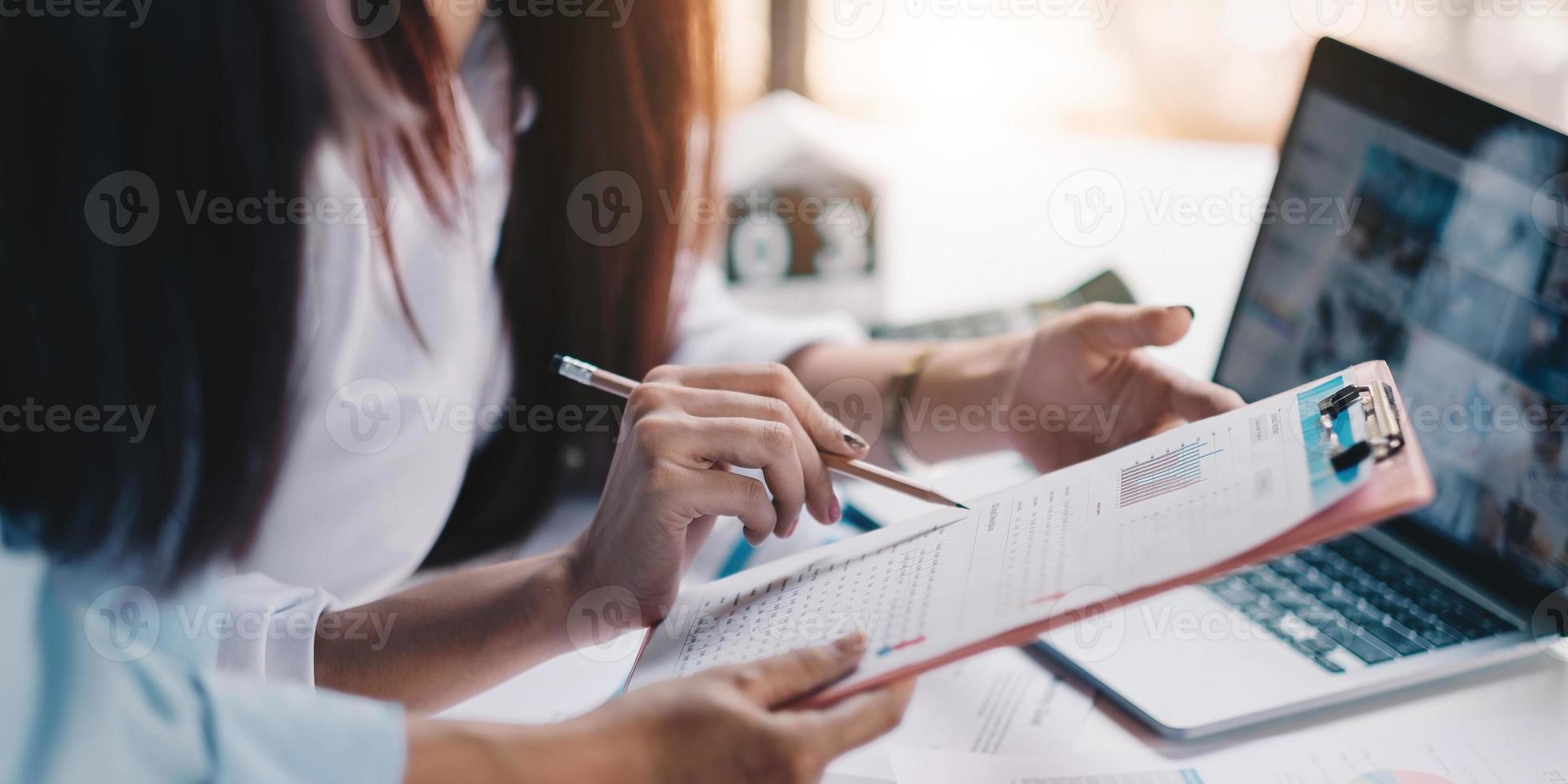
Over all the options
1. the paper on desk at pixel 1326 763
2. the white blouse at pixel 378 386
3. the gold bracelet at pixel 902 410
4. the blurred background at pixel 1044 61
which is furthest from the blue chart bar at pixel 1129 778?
the blurred background at pixel 1044 61

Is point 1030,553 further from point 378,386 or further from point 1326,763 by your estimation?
point 378,386

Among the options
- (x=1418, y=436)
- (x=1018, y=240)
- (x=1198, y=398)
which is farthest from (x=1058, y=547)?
(x=1018, y=240)

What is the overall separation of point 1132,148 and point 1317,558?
0.94m

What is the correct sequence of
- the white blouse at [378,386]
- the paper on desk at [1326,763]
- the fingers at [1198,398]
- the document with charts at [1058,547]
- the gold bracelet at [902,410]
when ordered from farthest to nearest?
the gold bracelet at [902,410], the white blouse at [378,386], the fingers at [1198,398], the paper on desk at [1326,763], the document with charts at [1058,547]

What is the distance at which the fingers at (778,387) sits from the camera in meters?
0.63

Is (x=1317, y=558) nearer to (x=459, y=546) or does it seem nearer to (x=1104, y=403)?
(x=1104, y=403)

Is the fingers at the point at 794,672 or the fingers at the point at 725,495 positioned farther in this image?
the fingers at the point at 725,495

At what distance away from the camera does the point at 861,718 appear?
0.45 m

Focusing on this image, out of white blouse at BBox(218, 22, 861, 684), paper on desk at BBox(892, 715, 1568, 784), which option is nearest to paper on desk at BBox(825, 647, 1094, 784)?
paper on desk at BBox(892, 715, 1568, 784)

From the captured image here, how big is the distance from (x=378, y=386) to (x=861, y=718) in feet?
1.74

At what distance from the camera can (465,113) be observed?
2.97 feet

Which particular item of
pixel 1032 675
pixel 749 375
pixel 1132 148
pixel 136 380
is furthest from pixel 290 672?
pixel 1132 148

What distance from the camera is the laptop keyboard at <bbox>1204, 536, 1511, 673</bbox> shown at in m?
0.63

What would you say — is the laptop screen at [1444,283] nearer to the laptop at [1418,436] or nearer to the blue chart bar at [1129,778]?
the laptop at [1418,436]
